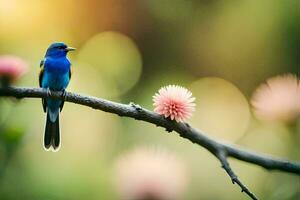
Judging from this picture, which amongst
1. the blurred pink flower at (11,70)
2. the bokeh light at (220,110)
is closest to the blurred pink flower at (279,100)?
the blurred pink flower at (11,70)

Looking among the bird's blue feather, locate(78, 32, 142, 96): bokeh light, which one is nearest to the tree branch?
the bird's blue feather

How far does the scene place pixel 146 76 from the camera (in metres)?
1.55

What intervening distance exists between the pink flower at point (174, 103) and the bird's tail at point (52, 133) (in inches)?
9.5

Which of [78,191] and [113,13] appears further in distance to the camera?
[113,13]

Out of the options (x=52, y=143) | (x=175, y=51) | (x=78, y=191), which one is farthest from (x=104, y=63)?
(x=52, y=143)

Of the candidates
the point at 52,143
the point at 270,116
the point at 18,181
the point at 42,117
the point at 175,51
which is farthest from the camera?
the point at 175,51

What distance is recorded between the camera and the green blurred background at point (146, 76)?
1.01 metres

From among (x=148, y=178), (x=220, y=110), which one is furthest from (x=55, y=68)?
(x=220, y=110)

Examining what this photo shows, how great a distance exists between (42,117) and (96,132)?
14cm

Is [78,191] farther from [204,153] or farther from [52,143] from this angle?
[204,153]

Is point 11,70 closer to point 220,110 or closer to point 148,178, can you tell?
point 148,178

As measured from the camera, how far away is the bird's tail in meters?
0.82

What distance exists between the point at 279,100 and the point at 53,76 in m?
0.26

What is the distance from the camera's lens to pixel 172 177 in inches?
28.2
